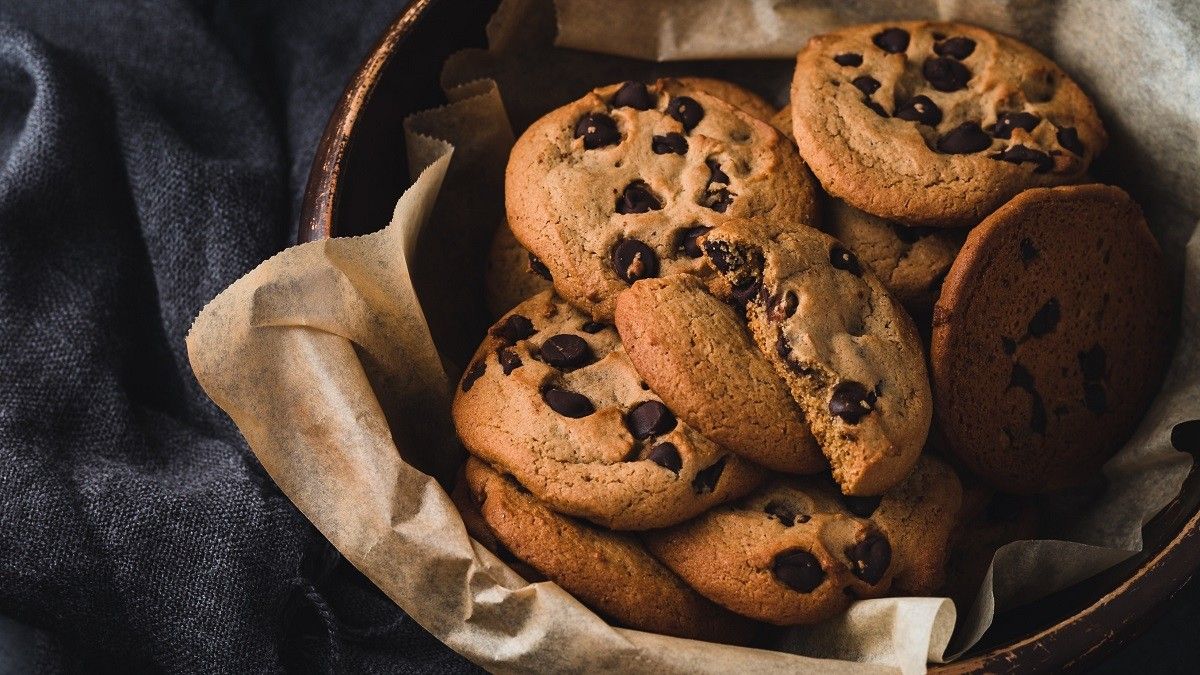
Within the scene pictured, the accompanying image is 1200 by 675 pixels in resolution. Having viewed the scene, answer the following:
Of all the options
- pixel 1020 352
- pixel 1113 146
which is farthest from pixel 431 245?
pixel 1113 146

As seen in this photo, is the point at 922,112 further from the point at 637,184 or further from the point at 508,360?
the point at 508,360

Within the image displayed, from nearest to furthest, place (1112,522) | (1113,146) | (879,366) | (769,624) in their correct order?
1. (879,366)
2. (769,624)
3. (1112,522)
4. (1113,146)

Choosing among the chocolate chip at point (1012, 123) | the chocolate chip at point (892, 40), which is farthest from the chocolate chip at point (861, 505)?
the chocolate chip at point (892, 40)

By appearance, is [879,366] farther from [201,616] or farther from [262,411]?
[201,616]

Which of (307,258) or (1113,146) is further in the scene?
(1113,146)

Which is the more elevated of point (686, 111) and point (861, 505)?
point (686, 111)

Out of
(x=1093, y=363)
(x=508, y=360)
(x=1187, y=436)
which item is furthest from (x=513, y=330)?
(x=1187, y=436)

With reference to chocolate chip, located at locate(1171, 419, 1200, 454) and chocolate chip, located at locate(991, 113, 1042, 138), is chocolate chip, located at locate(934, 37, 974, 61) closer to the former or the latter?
chocolate chip, located at locate(991, 113, 1042, 138)

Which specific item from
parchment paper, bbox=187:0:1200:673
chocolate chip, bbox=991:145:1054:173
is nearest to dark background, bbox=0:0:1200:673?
parchment paper, bbox=187:0:1200:673
